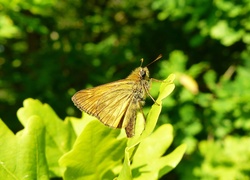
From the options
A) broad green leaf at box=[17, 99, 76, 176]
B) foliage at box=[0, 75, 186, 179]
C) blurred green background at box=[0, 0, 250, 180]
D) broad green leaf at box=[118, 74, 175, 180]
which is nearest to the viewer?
broad green leaf at box=[118, 74, 175, 180]

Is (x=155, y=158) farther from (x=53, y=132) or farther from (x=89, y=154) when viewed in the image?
(x=53, y=132)

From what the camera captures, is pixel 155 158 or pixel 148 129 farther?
pixel 155 158

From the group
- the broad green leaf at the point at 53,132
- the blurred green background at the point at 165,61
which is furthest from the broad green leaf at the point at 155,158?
the blurred green background at the point at 165,61

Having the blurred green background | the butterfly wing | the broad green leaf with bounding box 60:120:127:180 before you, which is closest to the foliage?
the broad green leaf with bounding box 60:120:127:180

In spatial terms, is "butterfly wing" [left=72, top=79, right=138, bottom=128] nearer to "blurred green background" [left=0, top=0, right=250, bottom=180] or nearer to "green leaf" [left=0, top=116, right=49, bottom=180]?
"green leaf" [left=0, top=116, right=49, bottom=180]

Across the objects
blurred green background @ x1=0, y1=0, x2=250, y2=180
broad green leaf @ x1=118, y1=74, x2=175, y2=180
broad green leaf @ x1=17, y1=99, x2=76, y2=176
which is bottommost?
broad green leaf @ x1=118, y1=74, x2=175, y2=180

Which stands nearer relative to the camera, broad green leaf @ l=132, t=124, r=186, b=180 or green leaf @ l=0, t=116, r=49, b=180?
green leaf @ l=0, t=116, r=49, b=180

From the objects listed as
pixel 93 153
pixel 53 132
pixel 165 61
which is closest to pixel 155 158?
pixel 93 153
